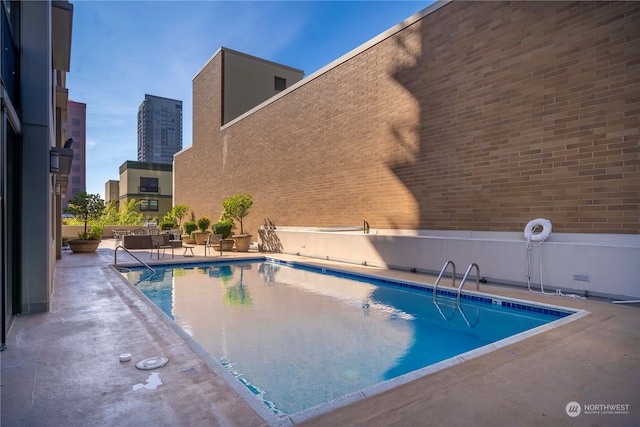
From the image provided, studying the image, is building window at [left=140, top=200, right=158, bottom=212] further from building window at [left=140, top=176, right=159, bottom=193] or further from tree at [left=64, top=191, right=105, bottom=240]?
tree at [left=64, top=191, right=105, bottom=240]

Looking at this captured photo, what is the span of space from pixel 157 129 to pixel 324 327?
268 feet

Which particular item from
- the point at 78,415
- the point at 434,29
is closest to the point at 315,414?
the point at 78,415

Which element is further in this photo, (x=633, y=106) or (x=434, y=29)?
(x=434, y=29)

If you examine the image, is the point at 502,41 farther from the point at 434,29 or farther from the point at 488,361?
the point at 488,361

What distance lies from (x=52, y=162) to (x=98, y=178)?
45331 mm

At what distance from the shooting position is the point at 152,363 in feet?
9.51

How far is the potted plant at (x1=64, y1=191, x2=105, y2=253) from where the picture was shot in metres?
12.5

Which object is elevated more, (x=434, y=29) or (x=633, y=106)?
(x=434, y=29)

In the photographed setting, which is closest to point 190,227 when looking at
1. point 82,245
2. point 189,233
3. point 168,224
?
point 189,233

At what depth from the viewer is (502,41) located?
23.0 feet

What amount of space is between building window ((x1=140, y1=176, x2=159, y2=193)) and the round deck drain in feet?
111

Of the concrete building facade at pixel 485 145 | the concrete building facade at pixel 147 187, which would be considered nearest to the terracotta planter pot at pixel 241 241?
the concrete building facade at pixel 485 145

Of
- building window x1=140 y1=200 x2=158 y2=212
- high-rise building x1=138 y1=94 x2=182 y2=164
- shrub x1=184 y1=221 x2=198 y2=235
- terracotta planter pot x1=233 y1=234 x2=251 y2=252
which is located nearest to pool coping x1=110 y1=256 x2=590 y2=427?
terracotta planter pot x1=233 y1=234 x2=251 y2=252

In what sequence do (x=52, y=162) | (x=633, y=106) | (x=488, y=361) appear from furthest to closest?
(x=633, y=106), (x=52, y=162), (x=488, y=361)
